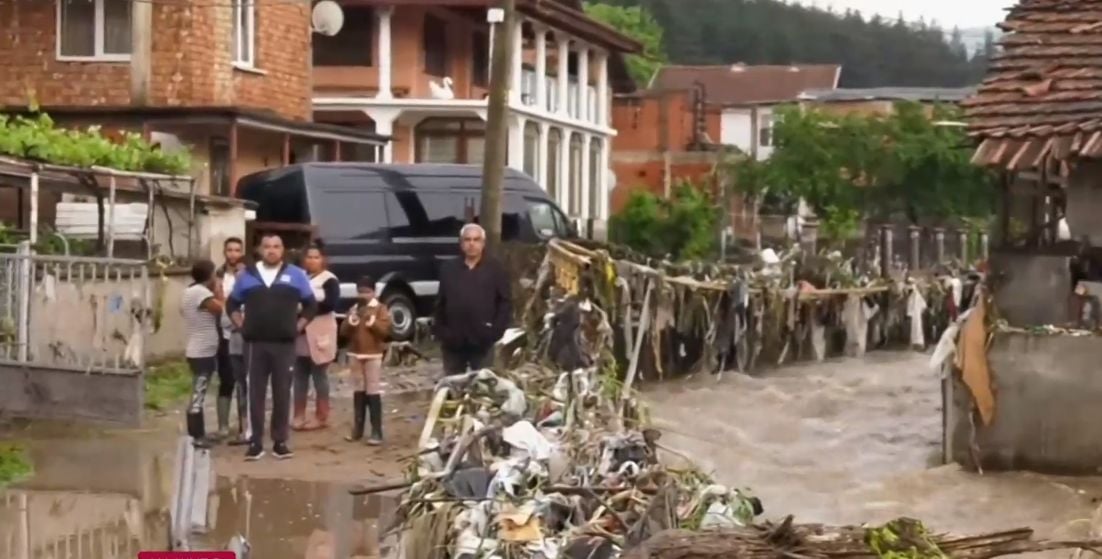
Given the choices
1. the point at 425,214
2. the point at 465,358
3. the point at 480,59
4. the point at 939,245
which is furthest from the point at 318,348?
the point at 939,245

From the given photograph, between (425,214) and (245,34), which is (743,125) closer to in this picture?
(245,34)

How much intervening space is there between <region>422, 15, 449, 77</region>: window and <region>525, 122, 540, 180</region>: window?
98.7 inches

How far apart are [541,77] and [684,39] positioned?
62776 mm

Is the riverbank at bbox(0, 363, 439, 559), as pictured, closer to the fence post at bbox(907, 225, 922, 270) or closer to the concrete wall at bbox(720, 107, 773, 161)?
the fence post at bbox(907, 225, 922, 270)

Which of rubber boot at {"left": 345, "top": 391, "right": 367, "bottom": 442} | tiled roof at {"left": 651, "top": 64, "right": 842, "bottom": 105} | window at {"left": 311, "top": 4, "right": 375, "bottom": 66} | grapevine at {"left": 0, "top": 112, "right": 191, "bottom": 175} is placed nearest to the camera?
rubber boot at {"left": 345, "top": 391, "right": 367, "bottom": 442}

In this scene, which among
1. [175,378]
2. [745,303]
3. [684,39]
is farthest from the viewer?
[684,39]

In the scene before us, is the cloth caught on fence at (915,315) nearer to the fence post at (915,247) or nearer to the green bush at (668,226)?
the fence post at (915,247)

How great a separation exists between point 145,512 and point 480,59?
1084 inches

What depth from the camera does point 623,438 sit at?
8.63 meters

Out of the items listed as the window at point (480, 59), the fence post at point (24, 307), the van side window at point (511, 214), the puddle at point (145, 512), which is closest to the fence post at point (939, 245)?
the window at point (480, 59)

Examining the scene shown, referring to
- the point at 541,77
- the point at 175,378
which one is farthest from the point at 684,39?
the point at 175,378

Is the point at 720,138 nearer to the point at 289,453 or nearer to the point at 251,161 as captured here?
the point at 251,161

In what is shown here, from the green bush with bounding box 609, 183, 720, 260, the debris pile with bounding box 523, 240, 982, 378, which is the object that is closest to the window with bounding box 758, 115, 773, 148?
the green bush with bounding box 609, 183, 720, 260

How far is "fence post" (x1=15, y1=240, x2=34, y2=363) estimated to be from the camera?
1473 centimetres
